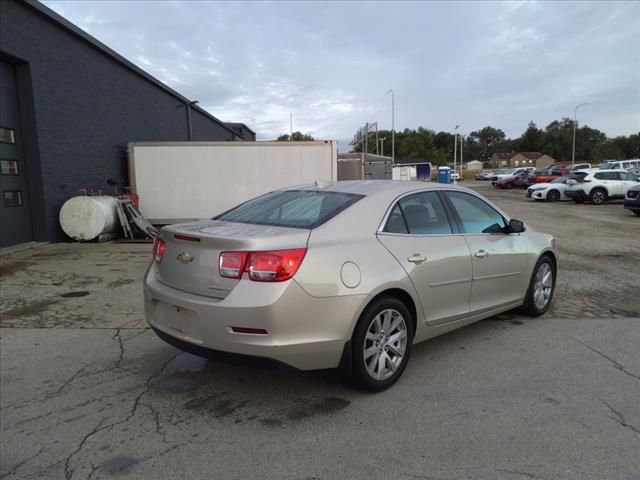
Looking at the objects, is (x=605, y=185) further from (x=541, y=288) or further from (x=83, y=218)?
(x=83, y=218)

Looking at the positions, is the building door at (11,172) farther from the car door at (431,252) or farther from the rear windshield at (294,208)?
the car door at (431,252)

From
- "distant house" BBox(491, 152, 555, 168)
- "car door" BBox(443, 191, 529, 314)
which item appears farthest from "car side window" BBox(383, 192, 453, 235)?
"distant house" BBox(491, 152, 555, 168)

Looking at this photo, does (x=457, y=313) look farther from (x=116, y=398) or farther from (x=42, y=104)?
(x=42, y=104)

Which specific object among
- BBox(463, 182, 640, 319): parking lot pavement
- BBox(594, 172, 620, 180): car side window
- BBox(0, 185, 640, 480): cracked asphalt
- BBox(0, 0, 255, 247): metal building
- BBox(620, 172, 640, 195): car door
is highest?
BBox(0, 0, 255, 247): metal building

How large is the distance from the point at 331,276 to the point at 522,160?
141 meters

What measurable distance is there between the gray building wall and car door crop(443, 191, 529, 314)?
10081 mm

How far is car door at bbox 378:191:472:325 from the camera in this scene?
3850mm

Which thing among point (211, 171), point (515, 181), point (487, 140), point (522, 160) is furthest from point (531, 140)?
point (211, 171)

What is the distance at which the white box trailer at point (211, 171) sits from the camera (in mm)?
14742

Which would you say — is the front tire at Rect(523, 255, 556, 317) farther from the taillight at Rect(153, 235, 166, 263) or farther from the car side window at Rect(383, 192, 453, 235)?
the taillight at Rect(153, 235, 166, 263)

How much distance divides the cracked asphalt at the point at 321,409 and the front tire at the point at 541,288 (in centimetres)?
15

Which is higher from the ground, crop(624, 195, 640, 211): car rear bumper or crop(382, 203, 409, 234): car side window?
crop(382, 203, 409, 234): car side window

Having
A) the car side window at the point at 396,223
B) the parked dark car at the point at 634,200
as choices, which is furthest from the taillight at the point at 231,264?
the parked dark car at the point at 634,200

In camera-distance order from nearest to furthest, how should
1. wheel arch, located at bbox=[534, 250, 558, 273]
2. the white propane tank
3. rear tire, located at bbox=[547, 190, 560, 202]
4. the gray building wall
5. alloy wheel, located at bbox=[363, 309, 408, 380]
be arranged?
1. alloy wheel, located at bbox=[363, 309, 408, 380]
2. wheel arch, located at bbox=[534, 250, 558, 273]
3. the gray building wall
4. the white propane tank
5. rear tire, located at bbox=[547, 190, 560, 202]
